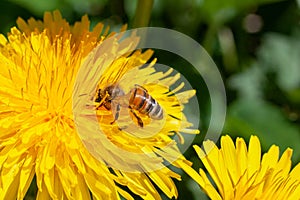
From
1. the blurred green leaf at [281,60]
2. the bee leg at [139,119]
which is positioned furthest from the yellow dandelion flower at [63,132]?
the blurred green leaf at [281,60]

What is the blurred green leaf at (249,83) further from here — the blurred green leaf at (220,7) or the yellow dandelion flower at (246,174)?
the yellow dandelion flower at (246,174)

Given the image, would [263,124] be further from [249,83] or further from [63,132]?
[63,132]

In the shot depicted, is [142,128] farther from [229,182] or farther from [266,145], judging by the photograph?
[266,145]

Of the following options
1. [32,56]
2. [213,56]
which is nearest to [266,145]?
[213,56]

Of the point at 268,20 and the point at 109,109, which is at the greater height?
the point at 268,20

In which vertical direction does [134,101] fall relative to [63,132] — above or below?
above

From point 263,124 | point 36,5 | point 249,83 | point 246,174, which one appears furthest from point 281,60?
point 246,174
